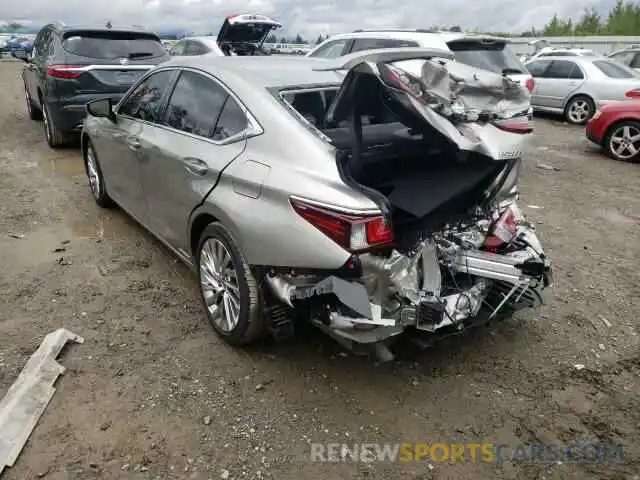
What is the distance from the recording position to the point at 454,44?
7559 millimetres

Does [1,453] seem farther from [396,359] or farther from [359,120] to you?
[359,120]

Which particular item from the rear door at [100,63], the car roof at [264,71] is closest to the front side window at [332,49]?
the rear door at [100,63]


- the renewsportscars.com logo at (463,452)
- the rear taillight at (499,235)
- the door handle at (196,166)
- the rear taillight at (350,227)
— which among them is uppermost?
the door handle at (196,166)

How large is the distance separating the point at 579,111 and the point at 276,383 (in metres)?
11.5

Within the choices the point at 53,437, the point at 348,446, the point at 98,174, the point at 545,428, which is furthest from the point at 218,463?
the point at 98,174

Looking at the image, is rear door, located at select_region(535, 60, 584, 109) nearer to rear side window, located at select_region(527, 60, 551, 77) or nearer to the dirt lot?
rear side window, located at select_region(527, 60, 551, 77)

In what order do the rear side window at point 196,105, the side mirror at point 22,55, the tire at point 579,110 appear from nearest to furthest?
the rear side window at point 196,105 → the side mirror at point 22,55 → the tire at point 579,110

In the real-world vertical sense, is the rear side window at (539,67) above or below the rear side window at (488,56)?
below

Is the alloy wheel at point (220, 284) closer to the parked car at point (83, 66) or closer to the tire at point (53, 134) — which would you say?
the parked car at point (83, 66)

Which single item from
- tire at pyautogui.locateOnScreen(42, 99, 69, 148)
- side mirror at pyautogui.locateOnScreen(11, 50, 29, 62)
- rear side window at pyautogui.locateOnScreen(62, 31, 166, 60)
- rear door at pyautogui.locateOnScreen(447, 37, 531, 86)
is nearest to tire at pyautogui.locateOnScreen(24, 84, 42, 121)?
side mirror at pyautogui.locateOnScreen(11, 50, 29, 62)

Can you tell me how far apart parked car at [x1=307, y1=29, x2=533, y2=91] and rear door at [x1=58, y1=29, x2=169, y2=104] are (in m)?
2.72

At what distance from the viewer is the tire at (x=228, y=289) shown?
2.89m

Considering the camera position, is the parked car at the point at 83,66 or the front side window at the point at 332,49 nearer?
the parked car at the point at 83,66

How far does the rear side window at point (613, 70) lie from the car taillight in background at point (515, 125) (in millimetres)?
10337
